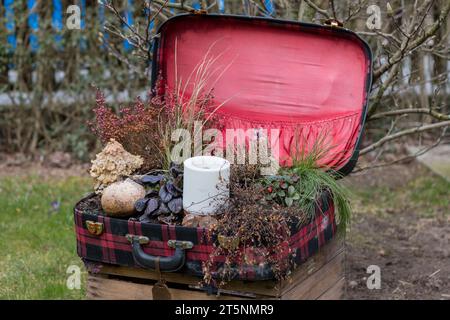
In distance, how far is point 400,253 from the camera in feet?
13.2

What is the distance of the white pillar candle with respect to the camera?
2539 mm

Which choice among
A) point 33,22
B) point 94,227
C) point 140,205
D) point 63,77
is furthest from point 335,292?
point 33,22

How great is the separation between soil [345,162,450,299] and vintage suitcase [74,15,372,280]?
2.87ft

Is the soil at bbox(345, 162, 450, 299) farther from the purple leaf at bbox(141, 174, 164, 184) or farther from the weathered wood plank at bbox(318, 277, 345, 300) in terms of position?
the purple leaf at bbox(141, 174, 164, 184)

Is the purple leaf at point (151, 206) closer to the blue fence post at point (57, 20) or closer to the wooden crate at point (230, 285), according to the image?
the wooden crate at point (230, 285)

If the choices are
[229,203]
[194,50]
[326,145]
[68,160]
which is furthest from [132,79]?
[229,203]

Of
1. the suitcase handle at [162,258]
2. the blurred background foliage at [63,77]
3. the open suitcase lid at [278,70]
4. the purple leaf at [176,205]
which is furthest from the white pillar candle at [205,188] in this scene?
the blurred background foliage at [63,77]

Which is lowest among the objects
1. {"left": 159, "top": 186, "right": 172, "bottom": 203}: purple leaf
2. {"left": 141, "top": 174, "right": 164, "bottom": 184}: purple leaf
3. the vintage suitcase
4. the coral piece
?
{"left": 159, "top": 186, "right": 172, "bottom": 203}: purple leaf

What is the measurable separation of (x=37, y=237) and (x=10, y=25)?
2.23 metres

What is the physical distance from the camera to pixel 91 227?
2.62 meters

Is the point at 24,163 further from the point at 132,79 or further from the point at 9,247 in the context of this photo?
the point at 9,247

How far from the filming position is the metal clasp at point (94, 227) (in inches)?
102

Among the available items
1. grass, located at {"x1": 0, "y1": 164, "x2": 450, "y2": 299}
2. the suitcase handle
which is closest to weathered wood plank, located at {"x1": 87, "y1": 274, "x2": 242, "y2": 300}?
the suitcase handle
